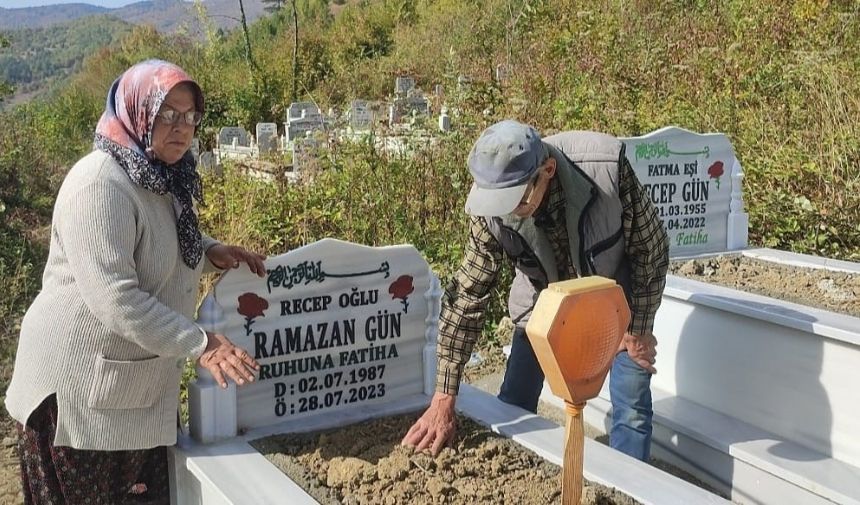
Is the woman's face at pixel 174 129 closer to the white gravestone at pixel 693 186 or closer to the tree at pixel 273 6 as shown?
the white gravestone at pixel 693 186

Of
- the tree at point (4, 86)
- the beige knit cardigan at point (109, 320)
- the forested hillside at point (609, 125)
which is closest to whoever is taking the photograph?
the beige knit cardigan at point (109, 320)

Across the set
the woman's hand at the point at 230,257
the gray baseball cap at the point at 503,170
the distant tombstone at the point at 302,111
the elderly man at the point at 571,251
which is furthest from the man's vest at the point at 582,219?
the distant tombstone at the point at 302,111

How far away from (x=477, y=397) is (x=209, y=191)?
3651mm

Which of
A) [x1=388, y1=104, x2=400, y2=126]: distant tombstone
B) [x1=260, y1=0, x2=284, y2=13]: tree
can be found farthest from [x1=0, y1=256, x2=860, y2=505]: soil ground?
[x1=260, y1=0, x2=284, y2=13]: tree

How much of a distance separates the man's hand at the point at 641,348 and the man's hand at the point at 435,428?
0.61m

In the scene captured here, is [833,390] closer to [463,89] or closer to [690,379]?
[690,379]

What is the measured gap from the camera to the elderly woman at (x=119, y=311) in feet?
6.44

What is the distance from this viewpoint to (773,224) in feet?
17.3

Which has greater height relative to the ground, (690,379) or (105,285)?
(105,285)

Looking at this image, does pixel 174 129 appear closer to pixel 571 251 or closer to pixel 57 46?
pixel 571 251

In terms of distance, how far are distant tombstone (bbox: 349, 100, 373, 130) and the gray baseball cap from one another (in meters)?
4.11

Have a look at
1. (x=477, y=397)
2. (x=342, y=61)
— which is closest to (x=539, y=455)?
(x=477, y=397)

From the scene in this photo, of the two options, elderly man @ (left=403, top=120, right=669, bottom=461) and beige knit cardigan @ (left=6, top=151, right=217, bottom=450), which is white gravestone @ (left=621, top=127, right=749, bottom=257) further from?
beige knit cardigan @ (left=6, top=151, right=217, bottom=450)

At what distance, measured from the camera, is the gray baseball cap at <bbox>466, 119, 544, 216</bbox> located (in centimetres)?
210
